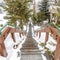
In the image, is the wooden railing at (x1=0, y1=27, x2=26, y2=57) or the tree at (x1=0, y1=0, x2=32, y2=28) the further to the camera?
the tree at (x1=0, y1=0, x2=32, y2=28)

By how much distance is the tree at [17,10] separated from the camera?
3144 millimetres

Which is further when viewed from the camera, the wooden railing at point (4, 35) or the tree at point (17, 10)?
the tree at point (17, 10)

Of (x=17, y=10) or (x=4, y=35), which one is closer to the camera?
(x=4, y=35)

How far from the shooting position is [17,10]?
3279 millimetres

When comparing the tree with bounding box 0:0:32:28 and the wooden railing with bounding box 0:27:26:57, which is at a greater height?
the tree with bounding box 0:0:32:28

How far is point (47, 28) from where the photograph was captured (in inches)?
127

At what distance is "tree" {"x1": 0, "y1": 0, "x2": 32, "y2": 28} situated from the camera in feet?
10.3

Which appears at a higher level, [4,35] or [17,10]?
[17,10]

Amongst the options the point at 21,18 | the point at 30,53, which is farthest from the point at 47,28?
the point at 30,53

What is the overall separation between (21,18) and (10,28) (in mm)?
285

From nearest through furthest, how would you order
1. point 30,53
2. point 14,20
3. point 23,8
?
1. point 30,53
2. point 23,8
3. point 14,20

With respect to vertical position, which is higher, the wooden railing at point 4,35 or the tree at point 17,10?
the tree at point 17,10

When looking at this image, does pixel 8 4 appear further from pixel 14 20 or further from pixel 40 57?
pixel 40 57

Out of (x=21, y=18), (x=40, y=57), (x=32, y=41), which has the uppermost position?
(x=21, y=18)
